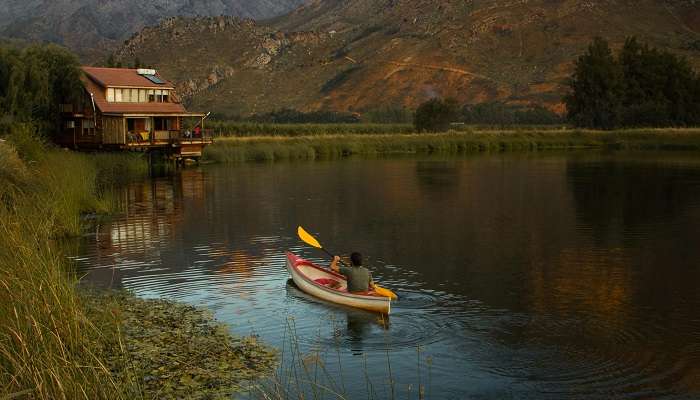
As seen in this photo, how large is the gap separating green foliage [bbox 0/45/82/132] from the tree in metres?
65.5

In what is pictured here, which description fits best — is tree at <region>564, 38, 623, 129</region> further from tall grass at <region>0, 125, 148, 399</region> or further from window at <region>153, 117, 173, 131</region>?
tall grass at <region>0, 125, 148, 399</region>

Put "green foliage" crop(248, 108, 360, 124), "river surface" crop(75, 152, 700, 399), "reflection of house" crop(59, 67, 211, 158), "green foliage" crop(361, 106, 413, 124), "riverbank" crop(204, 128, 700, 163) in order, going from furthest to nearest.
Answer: "green foliage" crop(248, 108, 360, 124)
"green foliage" crop(361, 106, 413, 124)
"riverbank" crop(204, 128, 700, 163)
"reflection of house" crop(59, 67, 211, 158)
"river surface" crop(75, 152, 700, 399)

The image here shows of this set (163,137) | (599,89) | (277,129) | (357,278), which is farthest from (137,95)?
(599,89)

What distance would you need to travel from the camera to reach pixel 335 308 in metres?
19.8

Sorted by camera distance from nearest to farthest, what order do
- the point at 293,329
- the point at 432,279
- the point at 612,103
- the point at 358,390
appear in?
1. the point at 358,390
2. the point at 293,329
3. the point at 432,279
4. the point at 612,103

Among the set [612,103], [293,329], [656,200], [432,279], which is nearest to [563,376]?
[293,329]

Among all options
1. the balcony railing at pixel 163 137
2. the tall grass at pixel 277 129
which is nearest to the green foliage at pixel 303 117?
the tall grass at pixel 277 129

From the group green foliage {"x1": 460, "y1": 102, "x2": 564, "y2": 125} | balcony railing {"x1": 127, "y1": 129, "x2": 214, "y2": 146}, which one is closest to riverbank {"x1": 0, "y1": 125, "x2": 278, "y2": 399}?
balcony railing {"x1": 127, "y1": 129, "x2": 214, "y2": 146}

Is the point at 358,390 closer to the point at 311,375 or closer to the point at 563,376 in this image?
the point at 311,375

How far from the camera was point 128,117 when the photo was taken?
67.7 metres

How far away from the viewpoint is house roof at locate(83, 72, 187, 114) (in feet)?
225

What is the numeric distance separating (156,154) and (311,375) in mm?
58903

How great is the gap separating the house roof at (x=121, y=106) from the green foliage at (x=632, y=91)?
58.1 m

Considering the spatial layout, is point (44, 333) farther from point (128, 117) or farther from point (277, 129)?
point (277, 129)
